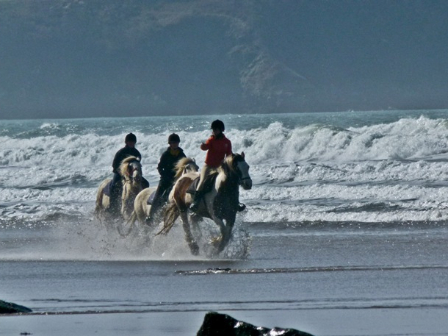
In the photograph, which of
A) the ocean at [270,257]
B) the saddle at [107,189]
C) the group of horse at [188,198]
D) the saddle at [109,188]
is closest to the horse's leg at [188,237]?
the group of horse at [188,198]

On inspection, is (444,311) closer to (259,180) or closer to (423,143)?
(259,180)

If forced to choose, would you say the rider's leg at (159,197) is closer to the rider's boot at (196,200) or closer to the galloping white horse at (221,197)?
the galloping white horse at (221,197)

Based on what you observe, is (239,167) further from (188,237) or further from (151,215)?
(151,215)

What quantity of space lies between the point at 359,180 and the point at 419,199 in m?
5.16

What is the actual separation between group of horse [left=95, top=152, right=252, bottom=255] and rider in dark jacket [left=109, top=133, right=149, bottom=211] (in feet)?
0.33

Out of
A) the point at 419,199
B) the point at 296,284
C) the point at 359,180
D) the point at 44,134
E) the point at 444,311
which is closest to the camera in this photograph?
the point at 444,311

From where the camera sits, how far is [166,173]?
1838cm

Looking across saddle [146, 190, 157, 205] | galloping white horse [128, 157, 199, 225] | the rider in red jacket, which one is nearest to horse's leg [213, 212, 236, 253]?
the rider in red jacket

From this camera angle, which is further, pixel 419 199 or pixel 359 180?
pixel 359 180

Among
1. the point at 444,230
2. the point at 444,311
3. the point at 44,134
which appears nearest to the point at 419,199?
the point at 444,230

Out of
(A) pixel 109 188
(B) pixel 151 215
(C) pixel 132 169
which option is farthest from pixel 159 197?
(A) pixel 109 188

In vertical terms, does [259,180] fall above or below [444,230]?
above

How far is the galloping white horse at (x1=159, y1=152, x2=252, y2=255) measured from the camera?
1656 centimetres

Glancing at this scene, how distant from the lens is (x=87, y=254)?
19.1 m
